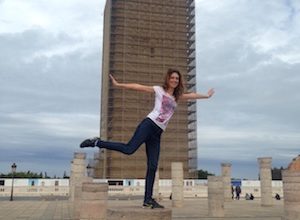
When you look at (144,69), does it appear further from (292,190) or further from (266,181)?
(292,190)

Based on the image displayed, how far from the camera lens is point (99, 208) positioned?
40.0ft

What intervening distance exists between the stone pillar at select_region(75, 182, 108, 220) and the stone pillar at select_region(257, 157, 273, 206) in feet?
60.8

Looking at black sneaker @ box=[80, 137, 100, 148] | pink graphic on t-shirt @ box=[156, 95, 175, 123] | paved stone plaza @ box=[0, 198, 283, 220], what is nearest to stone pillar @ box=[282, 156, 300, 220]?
paved stone plaza @ box=[0, 198, 283, 220]

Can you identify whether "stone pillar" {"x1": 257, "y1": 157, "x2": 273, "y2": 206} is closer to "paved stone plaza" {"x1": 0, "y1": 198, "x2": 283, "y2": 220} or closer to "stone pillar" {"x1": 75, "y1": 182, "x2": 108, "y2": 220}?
"paved stone plaza" {"x1": 0, "y1": 198, "x2": 283, "y2": 220}

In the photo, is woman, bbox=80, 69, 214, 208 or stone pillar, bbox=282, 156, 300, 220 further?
stone pillar, bbox=282, 156, 300, 220

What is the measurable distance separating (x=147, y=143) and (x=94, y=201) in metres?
6.01

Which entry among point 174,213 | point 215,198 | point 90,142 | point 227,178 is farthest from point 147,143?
point 227,178

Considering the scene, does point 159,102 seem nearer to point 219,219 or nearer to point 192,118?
point 219,219

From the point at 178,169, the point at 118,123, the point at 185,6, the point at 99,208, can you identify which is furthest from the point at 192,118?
the point at 99,208

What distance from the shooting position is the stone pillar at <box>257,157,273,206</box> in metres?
28.2

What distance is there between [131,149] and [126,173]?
42019 millimetres

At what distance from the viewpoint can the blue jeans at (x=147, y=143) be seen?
635cm

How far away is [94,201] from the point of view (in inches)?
476

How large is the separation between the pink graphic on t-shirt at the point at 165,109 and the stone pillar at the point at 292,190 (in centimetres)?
599
